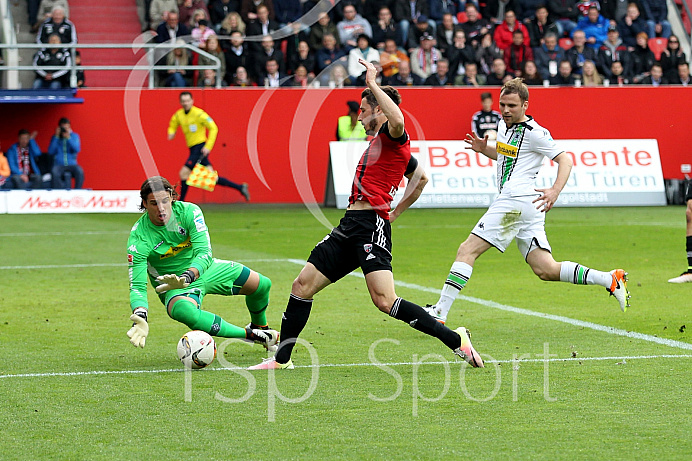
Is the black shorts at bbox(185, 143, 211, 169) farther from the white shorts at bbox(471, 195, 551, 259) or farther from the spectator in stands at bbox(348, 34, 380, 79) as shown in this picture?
the white shorts at bbox(471, 195, 551, 259)

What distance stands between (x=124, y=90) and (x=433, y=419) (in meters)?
19.8

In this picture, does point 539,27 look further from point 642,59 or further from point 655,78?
point 655,78

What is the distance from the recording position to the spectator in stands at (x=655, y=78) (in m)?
26.2

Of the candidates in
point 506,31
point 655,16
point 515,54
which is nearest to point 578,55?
point 515,54

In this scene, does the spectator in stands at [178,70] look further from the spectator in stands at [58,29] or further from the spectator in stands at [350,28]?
the spectator in stands at [350,28]

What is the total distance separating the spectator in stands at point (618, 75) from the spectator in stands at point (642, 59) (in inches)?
10.8

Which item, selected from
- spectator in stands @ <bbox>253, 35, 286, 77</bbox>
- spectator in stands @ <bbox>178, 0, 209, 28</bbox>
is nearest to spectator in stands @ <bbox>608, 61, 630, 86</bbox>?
spectator in stands @ <bbox>253, 35, 286, 77</bbox>

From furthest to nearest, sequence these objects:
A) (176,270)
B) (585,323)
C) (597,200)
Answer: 1. (597,200)
2. (585,323)
3. (176,270)

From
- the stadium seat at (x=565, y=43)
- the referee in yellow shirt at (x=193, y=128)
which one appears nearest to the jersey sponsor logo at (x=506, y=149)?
the referee in yellow shirt at (x=193, y=128)

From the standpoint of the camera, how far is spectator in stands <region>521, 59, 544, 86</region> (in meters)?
25.3

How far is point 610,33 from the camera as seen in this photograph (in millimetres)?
26656

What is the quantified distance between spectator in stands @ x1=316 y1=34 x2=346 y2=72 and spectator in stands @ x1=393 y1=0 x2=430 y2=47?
185 cm

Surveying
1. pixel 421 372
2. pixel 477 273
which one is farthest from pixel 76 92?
pixel 421 372

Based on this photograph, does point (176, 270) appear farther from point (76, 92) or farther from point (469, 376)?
point (76, 92)
